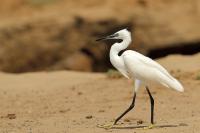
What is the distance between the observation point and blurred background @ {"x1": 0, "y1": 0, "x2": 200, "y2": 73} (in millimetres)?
21484

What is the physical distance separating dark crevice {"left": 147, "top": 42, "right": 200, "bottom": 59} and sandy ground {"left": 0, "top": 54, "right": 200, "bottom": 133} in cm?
260

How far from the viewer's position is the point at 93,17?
21.7 metres

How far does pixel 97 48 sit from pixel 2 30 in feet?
9.36

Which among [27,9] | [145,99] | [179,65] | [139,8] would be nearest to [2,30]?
[27,9]

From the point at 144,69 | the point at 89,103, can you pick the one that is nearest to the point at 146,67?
the point at 144,69

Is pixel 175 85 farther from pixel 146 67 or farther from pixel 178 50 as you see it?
pixel 178 50

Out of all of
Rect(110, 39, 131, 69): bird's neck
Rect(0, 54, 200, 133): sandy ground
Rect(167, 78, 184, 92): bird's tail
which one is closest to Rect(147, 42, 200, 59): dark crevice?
Rect(0, 54, 200, 133): sandy ground

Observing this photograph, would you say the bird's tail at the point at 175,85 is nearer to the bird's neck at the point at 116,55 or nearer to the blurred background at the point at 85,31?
the bird's neck at the point at 116,55

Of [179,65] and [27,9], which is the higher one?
[27,9]

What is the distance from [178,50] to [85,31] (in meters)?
2.80

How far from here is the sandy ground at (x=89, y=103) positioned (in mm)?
11008

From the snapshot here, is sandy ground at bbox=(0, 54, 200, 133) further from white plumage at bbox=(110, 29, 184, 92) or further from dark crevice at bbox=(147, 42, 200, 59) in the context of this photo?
dark crevice at bbox=(147, 42, 200, 59)

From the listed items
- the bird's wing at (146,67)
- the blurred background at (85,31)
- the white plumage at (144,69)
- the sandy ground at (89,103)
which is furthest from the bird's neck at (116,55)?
the blurred background at (85,31)

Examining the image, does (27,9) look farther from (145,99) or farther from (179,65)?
(145,99)
